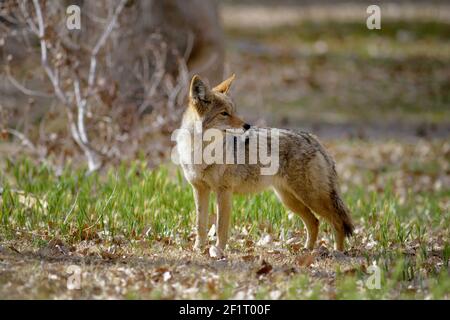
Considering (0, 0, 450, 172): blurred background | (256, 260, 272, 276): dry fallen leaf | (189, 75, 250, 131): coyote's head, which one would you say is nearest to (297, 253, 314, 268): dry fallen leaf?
(256, 260, 272, 276): dry fallen leaf

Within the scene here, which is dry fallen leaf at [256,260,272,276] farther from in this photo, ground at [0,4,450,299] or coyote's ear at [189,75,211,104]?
coyote's ear at [189,75,211,104]

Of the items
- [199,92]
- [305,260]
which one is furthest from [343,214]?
[199,92]

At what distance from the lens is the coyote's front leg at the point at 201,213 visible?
22.6 feet

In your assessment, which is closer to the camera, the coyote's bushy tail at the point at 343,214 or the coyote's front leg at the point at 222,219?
the coyote's front leg at the point at 222,219

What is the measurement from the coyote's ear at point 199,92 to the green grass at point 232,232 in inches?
43.8

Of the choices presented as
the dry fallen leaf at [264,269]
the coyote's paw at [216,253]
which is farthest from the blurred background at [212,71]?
the dry fallen leaf at [264,269]

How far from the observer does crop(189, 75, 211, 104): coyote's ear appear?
21.6 feet

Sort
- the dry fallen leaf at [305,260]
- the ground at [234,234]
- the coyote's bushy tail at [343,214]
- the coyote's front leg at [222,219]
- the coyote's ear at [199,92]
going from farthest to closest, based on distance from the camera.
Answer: the coyote's bushy tail at [343,214], the coyote's front leg at [222,219], the coyote's ear at [199,92], the dry fallen leaf at [305,260], the ground at [234,234]

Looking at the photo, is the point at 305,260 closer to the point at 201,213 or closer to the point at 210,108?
the point at 201,213

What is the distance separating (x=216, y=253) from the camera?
649cm

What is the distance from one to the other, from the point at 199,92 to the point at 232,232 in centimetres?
163

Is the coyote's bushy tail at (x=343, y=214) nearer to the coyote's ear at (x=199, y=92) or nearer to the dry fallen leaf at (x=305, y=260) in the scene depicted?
the dry fallen leaf at (x=305, y=260)

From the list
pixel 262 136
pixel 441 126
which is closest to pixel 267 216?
pixel 262 136
